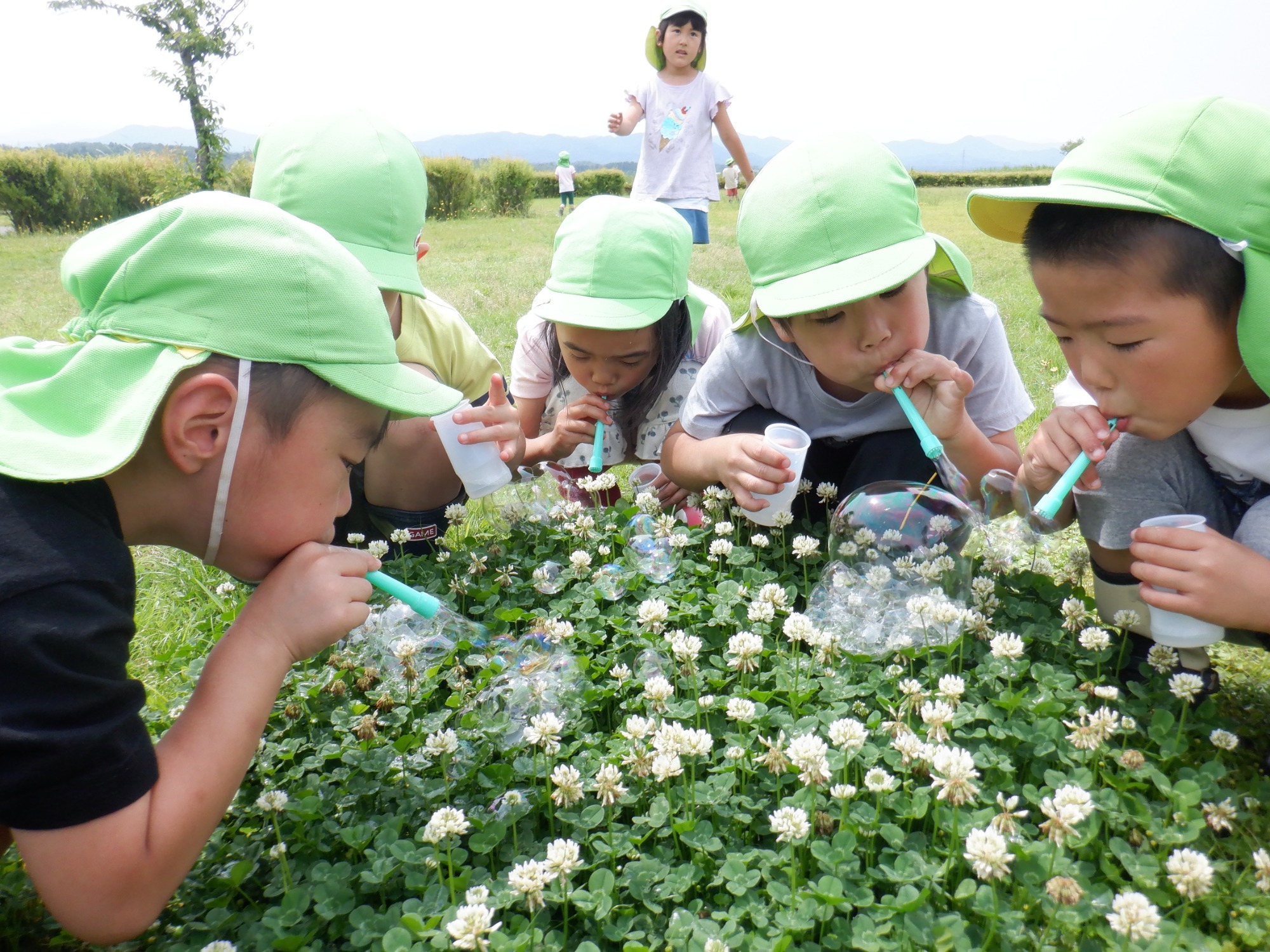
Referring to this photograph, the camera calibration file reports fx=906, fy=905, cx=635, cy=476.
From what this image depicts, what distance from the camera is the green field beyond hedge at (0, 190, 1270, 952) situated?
5.16 ft

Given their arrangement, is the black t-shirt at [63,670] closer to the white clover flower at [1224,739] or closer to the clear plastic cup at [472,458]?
the clear plastic cup at [472,458]

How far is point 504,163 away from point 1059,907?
1201 inches

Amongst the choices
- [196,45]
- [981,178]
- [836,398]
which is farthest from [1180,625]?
[981,178]

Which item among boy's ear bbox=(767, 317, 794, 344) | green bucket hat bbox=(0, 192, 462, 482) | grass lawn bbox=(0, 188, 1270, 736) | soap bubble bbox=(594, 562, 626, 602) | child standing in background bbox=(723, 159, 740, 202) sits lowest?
child standing in background bbox=(723, 159, 740, 202)

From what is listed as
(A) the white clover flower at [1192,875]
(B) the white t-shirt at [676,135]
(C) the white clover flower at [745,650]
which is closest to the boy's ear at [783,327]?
(C) the white clover flower at [745,650]

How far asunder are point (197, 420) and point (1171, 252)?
1.94m

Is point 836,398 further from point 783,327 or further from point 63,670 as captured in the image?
point 63,670

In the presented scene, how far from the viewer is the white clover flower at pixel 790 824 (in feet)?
5.25

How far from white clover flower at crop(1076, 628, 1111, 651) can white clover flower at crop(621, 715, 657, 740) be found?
1.03 meters

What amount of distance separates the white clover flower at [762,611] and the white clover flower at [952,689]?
19.1 inches

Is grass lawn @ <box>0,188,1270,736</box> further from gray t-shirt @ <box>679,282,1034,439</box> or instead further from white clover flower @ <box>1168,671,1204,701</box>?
gray t-shirt @ <box>679,282,1034,439</box>

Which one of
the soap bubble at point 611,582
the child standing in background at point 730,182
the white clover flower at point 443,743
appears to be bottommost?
the child standing in background at point 730,182

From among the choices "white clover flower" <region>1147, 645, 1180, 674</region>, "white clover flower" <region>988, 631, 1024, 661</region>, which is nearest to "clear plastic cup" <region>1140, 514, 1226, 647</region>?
"white clover flower" <region>1147, 645, 1180, 674</region>

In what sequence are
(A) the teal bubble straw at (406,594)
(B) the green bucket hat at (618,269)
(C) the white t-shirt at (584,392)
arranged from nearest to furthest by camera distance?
1. (A) the teal bubble straw at (406,594)
2. (B) the green bucket hat at (618,269)
3. (C) the white t-shirt at (584,392)
